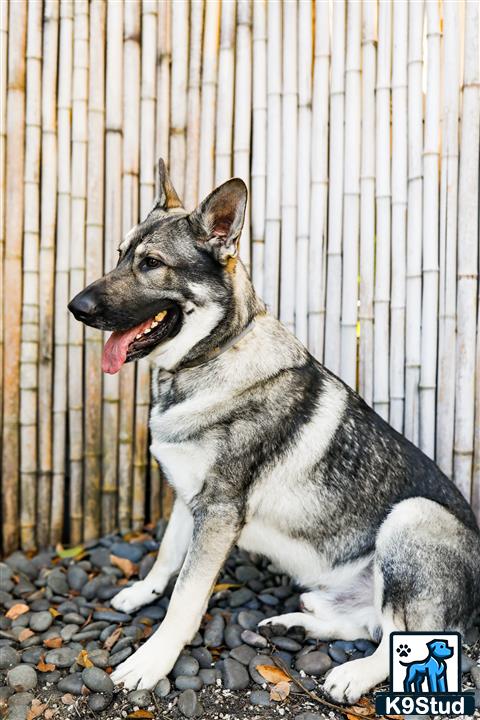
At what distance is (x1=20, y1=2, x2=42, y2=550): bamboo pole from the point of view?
4.28 m

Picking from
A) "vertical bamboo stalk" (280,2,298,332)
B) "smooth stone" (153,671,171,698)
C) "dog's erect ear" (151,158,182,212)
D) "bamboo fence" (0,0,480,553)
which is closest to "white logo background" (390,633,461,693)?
"smooth stone" (153,671,171,698)

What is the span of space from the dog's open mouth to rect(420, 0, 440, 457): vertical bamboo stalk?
1.86 m

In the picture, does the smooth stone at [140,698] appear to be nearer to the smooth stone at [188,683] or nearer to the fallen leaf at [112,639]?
the smooth stone at [188,683]

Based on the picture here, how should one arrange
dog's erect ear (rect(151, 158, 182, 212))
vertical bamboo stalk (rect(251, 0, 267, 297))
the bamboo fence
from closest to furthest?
1. dog's erect ear (rect(151, 158, 182, 212))
2. the bamboo fence
3. vertical bamboo stalk (rect(251, 0, 267, 297))

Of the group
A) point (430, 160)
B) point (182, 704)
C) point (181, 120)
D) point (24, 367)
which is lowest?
point (182, 704)

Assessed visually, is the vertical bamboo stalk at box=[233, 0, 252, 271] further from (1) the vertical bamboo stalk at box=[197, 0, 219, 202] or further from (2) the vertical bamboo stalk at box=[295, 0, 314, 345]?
(2) the vertical bamboo stalk at box=[295, 0, 314, 345]

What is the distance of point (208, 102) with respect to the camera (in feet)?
14.0

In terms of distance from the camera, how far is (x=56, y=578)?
4016mm

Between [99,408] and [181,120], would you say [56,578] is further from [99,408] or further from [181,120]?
[181,120]

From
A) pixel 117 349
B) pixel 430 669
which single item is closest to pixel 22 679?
pixel 117 349

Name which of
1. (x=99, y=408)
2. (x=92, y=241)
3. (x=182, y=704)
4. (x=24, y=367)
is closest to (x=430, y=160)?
(x=92, y=241)

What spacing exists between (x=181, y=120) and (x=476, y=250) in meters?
2.23

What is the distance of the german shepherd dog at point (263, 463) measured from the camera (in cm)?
310

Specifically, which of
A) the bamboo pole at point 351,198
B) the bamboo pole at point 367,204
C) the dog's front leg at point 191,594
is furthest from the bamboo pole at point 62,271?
the bamboo pole at point 367,204
